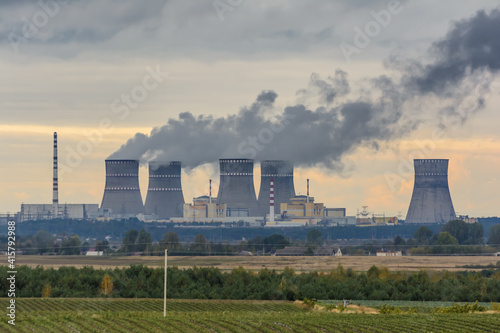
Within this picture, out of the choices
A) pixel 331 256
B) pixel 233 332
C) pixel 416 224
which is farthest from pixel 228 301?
pixel 416 224

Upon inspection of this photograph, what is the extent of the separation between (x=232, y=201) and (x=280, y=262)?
6776 centimetres

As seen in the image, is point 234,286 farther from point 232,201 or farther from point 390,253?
point 232,201

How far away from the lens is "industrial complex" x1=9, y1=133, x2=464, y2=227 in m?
130

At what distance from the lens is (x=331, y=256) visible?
8331 centimetres

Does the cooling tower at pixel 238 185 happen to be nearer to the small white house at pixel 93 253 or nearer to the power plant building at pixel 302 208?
the power plant building at pixel 302 208

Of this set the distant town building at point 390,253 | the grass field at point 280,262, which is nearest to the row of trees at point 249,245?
the distant town building at point 390,253

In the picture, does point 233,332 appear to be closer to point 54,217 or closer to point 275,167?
point 275,167

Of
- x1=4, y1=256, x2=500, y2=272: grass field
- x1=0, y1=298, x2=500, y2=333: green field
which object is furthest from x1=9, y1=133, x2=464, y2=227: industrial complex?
x1=0, y1=298, x2=500, y2=333: green field

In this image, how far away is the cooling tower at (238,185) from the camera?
129m

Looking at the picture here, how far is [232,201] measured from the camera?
469 feet

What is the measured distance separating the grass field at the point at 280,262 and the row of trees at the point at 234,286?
16.5 metres

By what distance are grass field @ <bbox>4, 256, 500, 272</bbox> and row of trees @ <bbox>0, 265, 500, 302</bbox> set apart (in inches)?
651

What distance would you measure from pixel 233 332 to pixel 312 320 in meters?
4.78

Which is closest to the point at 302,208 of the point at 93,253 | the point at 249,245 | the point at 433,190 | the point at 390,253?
the point at 433,190
